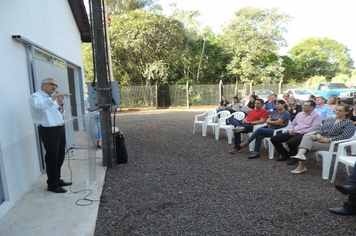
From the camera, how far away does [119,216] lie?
2.51 metres

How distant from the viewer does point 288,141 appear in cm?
410

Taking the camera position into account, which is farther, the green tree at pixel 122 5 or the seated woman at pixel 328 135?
the green tree at pixel 122 5

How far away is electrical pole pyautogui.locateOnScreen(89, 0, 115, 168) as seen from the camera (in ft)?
12.5

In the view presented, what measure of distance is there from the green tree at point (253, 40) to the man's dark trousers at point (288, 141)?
14.1 metres

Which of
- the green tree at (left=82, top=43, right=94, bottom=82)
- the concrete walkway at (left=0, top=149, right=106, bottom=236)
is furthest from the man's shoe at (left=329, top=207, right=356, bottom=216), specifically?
the green tree at (left=82, top=43, right=94, bottom=82)

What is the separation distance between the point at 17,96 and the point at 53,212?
1.73 meters

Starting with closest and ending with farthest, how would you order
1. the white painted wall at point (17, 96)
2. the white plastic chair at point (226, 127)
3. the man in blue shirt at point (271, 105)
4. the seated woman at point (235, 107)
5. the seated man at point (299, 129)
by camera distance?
the white painted wall at point (17, 96), the seated man at point (299, 129), the white plastic chair at point (226, 127), the man in blue shirt at point (271, 105), the seated woman at point (235, 107)

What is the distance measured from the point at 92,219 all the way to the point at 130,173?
1449mm

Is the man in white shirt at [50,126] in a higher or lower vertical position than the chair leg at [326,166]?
higher

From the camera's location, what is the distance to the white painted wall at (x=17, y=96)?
8.97 ft

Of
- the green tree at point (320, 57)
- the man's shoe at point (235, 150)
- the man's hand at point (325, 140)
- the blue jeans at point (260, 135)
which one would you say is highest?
the green tree at point (320, 57)

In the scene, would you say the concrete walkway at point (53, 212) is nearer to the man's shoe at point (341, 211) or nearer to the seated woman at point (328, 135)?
the man's shoe at point (341, 211)

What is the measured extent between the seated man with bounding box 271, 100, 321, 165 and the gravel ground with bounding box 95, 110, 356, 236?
0.37 metres

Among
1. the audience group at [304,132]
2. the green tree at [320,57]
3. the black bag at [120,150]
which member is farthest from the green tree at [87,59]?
the green tree at [320,57]
